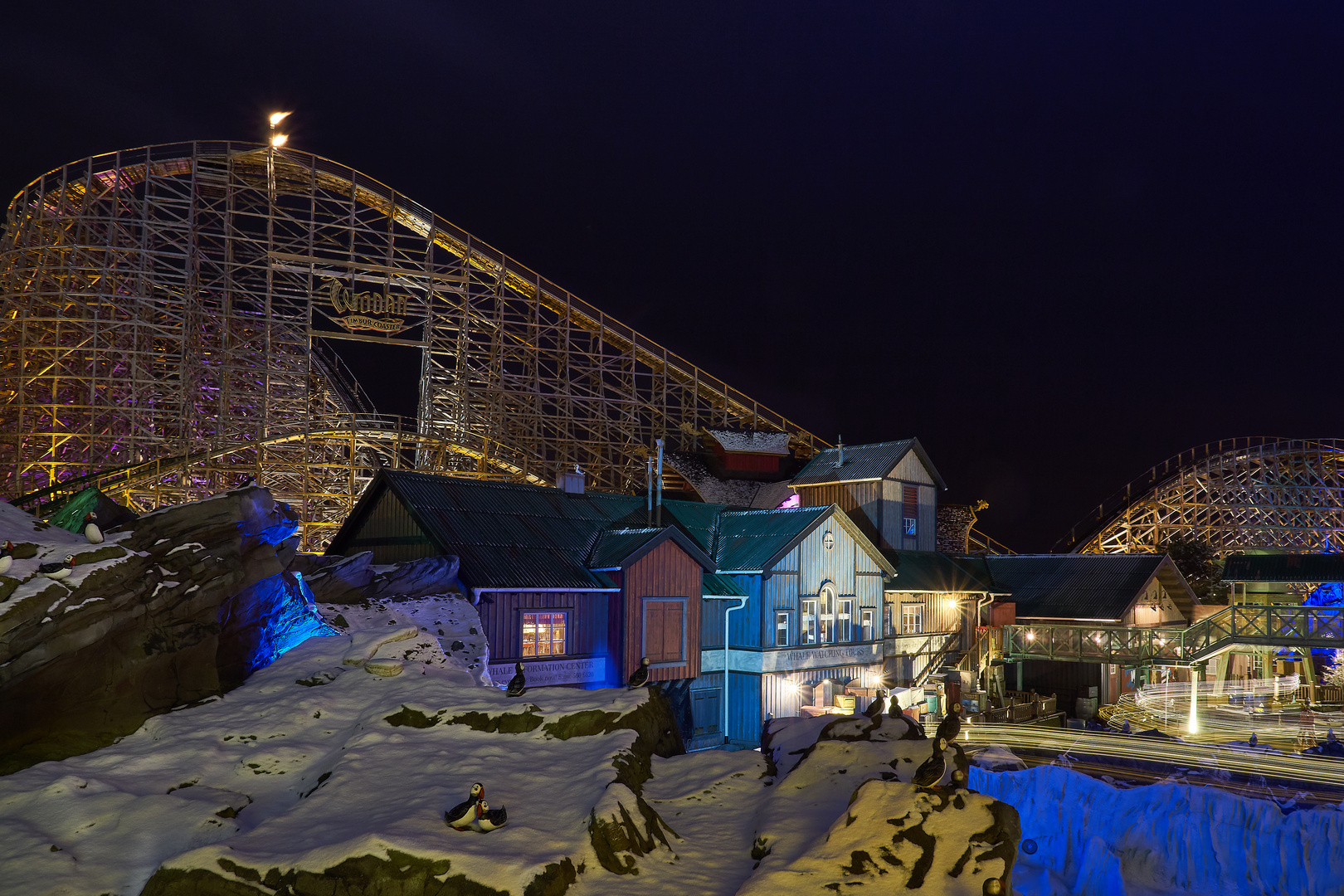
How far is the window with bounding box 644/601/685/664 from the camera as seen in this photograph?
22.3 m

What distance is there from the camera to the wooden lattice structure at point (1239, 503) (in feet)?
168

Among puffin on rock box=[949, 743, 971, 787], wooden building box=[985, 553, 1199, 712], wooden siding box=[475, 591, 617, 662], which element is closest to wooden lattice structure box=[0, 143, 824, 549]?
wooden siding box=[475, 591, 617, 662]

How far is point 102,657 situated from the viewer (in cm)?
1225

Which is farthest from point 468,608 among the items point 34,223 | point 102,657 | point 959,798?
point 34,223

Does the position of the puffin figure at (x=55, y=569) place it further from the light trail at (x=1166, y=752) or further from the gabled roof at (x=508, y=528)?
the light trail at (x=1166, y=752)

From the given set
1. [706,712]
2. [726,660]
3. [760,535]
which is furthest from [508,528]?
[760,535]

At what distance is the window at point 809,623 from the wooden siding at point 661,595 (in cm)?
366

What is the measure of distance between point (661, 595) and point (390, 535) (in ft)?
21.5

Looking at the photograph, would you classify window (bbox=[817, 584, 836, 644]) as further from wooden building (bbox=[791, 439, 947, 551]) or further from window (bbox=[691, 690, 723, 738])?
wooden building (bbox=[791, 439, 947, 551])

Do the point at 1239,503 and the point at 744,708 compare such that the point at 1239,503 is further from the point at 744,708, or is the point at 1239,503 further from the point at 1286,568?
the point at 744,708

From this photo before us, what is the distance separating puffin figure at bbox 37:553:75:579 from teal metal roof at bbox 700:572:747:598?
584 inches

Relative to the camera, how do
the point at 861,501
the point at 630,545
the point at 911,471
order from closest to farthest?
1. the point at 630,545
2. the point at 861,501
3. the point at 911,471

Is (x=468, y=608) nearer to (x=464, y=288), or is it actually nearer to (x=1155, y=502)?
(x=464, y=288)

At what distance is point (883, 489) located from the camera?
33.7 m
